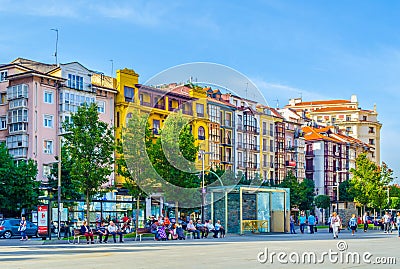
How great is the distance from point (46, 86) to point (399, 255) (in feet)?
163

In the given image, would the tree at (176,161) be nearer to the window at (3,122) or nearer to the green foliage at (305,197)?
the window at (3,122)

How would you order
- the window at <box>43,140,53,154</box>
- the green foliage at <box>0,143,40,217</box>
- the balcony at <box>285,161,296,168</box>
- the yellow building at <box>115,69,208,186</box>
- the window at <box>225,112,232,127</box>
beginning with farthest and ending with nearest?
the balcony at <box>285,161,296,168</box>
the window at <box>225,112,232,127</box>
the yellow building at <box>115,69,208,186</box>
the window at <box>43,140,53,154</box>
the green foliage at <box>0,143,40,217</box>

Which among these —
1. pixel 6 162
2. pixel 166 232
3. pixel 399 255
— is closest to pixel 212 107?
pixel 6 162

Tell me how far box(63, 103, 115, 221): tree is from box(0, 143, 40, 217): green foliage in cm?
1060

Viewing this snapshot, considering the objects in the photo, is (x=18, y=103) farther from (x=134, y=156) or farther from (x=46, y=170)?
(x=134, y=156)

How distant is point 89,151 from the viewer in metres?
46.1

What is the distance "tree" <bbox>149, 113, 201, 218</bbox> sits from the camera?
167ft

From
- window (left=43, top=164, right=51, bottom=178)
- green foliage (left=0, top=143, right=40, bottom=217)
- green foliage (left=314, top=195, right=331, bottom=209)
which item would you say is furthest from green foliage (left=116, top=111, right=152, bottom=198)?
green foliage (left=314, top=195, right=331, bottom=209)

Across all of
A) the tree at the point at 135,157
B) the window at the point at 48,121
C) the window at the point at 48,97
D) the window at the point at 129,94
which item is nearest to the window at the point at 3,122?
the window at the point at 48,121

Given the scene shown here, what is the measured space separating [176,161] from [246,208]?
7.40 metres

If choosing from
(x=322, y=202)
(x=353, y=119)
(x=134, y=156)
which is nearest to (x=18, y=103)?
(x=134, y=156)

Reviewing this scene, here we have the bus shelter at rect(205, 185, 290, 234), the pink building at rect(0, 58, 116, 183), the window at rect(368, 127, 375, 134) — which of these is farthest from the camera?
the window at rect(368, 127, 375, 134)

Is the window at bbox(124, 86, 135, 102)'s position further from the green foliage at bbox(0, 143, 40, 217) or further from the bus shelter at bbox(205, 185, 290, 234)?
the bus shelter at bbox(205, 185, 290, 234)

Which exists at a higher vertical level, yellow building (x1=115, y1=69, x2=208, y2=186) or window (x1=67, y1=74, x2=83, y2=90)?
window (x1=67, y1=74, x2=83, y2=90)
